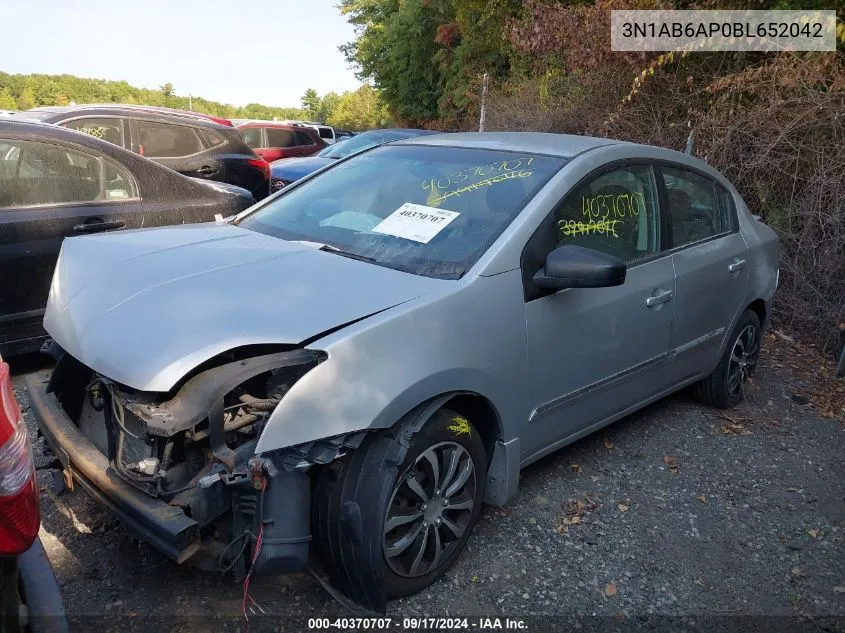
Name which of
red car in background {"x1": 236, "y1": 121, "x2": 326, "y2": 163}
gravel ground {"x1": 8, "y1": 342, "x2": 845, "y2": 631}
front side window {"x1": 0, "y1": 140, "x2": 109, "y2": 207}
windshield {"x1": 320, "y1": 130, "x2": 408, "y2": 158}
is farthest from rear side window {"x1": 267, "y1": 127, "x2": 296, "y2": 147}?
gravel ground {"x1": 8, "y1": 342, "x2": 845, "y2": 631}

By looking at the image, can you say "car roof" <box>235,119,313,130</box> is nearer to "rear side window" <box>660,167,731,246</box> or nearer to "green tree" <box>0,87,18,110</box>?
"rear side window" <box>660,167,731,246</box>

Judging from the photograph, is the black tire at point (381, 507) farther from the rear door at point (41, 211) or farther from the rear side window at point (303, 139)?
the rear side window at point (303, 139)

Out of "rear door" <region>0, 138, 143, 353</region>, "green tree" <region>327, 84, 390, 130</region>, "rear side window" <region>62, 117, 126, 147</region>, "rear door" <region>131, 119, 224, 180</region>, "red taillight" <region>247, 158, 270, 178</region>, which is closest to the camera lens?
"rear door" <region>0, 138, 143, 353</region>

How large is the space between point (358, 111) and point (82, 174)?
45.9 meters

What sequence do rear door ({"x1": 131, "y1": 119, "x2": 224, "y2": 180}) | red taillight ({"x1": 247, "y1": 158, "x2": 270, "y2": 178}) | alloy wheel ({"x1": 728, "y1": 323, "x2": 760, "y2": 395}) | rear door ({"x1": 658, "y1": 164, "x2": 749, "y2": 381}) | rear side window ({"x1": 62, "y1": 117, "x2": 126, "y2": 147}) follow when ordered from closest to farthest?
rear door ({"x1": 658, "y1": 164, "x2": 749, "y2": 381}) < alloy wheel ({"x1": 728, "y1": 323, "x2": 760, "y2": 395}) < rear side window ({"x1": 62, "y1": 117, "x2": 126, "y2": 147}) < rear door ({"x1": 131, "y1": 119, "x2": 224, "y2": 180}) < red taillight ({"x1": 247, "y1": 158, "x2": 270, "y2": 178})

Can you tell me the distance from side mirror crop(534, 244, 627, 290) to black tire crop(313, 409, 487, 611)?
0.71m

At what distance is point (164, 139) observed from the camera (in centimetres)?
804

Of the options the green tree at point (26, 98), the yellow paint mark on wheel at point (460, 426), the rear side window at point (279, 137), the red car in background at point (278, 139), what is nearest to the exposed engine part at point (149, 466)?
the yellow paint mark on wheel at point (460, 426)

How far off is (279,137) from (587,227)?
13021 millimetres

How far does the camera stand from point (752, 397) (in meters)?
5.15

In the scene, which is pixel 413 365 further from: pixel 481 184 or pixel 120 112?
pixel 120 112

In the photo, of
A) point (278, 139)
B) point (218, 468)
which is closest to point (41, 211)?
point (218, 468)

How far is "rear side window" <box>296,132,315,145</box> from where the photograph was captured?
1588 centimetres

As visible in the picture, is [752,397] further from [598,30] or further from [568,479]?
[598,30]
